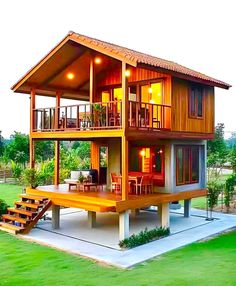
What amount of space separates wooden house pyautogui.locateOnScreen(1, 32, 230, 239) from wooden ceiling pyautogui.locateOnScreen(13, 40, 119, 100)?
4 centimetres

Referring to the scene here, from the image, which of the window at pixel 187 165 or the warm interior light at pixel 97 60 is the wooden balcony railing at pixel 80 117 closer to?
the warm interior light at pixel 97 60

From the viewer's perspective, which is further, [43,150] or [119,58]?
[43,150]

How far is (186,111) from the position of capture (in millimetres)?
16297

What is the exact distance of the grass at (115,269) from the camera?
929 cm

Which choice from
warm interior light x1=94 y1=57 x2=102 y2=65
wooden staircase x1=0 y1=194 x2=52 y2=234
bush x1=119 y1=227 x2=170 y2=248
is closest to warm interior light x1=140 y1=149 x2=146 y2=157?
bush x1=119 y1=227 x2=170 y2=248

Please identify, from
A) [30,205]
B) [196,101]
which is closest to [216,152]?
[196,101]

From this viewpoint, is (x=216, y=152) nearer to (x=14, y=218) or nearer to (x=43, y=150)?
(x=43, y=150)

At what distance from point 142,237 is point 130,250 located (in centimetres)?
105

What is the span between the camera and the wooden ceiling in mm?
15984

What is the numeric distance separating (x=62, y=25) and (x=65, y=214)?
82.6 ft

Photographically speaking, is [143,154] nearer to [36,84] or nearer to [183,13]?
[36,84]

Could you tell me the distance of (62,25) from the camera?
127 feet

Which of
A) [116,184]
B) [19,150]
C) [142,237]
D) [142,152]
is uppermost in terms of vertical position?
[19,150]

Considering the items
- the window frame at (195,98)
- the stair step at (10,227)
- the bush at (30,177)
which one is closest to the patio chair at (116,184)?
the bush at (30,177)
